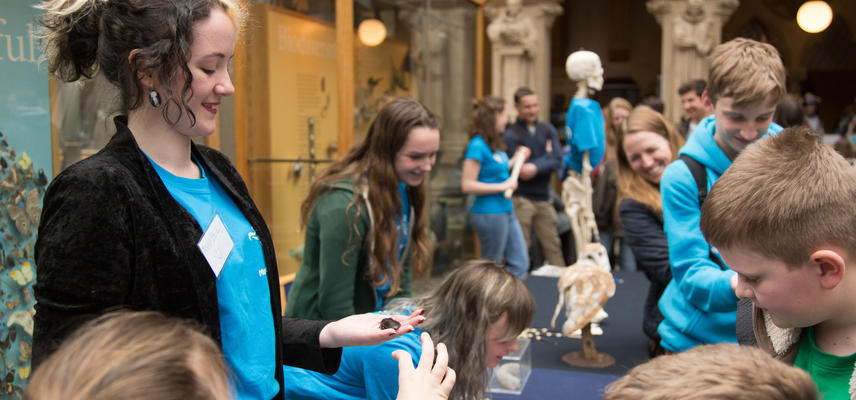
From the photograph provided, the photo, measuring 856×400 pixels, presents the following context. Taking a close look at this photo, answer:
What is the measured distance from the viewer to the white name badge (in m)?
1.27

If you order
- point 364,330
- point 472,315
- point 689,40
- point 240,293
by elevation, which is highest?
point 689,40

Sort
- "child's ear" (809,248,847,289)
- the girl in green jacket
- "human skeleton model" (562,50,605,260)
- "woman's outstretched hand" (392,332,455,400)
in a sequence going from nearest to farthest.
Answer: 1. "child's ear" (809,248,847,289)
2. "woman's outstretched hand" (392,332,455,400)
3. the girl in green jacket
4. "human skeleton model" (562,50,605,260)

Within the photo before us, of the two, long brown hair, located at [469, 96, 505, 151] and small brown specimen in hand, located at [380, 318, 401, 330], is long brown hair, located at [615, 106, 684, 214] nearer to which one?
small brown specimen in hand, located at [380, 318, 401, 330]

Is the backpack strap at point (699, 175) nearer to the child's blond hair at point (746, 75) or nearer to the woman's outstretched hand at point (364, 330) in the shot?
the child's blond hair at point (746, 75)

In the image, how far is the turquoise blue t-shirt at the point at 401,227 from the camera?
2.72 metres

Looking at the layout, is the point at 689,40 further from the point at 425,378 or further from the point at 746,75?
the point at 425,378

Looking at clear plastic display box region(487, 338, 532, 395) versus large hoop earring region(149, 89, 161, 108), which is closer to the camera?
large hoop earring region(149, 89, 161, 108)

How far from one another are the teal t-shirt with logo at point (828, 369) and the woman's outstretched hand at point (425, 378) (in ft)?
1.85

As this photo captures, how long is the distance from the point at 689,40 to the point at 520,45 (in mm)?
2010

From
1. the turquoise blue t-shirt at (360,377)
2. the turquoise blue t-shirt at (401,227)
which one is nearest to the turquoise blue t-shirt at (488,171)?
the turquoise blue t-shirt at (401,227)

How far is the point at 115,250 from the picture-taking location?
1136mm

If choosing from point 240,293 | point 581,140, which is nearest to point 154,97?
point 240,293

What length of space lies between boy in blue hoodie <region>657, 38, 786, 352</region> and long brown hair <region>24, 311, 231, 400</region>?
5.02 feet

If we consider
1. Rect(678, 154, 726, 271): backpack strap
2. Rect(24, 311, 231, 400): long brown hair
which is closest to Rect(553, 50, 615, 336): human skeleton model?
Rect(678, 154, 726, 271): backpack strap
